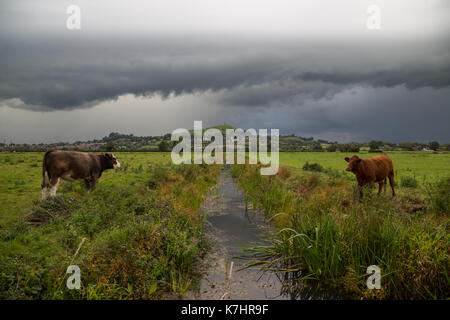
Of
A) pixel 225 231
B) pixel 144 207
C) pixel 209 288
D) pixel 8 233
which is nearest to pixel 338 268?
pixel 209 288

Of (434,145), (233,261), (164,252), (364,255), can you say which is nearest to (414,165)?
(364,255)

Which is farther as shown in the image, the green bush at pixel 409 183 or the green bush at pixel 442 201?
the green bush at pixel 409 183

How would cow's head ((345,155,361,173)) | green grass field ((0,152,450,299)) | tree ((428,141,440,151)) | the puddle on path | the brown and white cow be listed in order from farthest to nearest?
tree ((428,141,440,151)), cow's head ((345,155,361,173)), the brown and white cow, the puddle on path, green grass field ((0,152,450,299))

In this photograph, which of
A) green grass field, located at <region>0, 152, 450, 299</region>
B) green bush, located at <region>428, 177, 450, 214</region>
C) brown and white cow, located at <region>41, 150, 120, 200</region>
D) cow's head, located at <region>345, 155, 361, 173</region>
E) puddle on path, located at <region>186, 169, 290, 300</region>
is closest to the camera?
green grass field, located at <region>0, 152, 450, 299</region>

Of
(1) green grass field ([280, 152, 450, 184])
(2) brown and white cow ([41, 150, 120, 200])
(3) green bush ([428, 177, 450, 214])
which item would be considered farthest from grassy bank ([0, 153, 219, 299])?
(1) green grass field ([280, 152, 450, 184])

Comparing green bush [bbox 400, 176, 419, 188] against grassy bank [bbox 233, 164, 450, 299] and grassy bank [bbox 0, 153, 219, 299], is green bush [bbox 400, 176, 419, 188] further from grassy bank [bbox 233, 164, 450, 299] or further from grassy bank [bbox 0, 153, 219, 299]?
grassy bank [bbox 0, 153, 219, 299]

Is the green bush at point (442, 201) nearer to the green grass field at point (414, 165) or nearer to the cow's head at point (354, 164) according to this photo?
the cow's head at point (354, 164)

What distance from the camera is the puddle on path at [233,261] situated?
17.7 feet

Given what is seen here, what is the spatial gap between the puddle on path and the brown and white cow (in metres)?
6.02

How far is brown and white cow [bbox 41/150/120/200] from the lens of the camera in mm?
10852

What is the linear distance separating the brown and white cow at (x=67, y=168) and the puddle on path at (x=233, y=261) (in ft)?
19.7

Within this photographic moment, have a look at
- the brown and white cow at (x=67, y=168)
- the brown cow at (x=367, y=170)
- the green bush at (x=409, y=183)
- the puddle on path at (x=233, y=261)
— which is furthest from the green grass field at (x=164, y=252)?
the green bush at (x=409, y=183)
